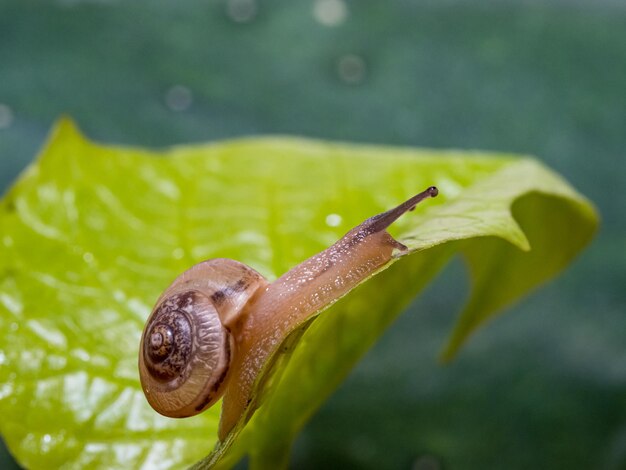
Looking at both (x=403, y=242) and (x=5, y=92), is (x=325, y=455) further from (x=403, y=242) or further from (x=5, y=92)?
(x=5, y=92)

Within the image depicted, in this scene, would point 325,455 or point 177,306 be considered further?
point 325,455

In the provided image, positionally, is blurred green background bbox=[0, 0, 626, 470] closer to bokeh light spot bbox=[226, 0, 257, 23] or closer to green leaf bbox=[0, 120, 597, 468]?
bokeh light spot bbox=[226, 0, 257, 23]

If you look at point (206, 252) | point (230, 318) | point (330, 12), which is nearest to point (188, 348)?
point (230, 318)

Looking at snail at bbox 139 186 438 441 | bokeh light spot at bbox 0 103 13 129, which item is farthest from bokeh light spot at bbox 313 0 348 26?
snail at bbox 139 186 438 441

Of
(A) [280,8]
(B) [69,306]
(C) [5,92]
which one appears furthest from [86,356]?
(A) [280,8]

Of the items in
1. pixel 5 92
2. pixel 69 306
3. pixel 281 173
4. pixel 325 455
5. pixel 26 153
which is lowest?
pixel 325 455

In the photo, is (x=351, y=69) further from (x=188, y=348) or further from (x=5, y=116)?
(x=188, y=348)

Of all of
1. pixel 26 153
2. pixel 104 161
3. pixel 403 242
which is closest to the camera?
pixel 403 242

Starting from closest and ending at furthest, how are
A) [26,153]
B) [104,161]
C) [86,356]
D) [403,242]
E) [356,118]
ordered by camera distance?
[403,242] → [86,356] → [104,161] → [26,153] → [356,118]
